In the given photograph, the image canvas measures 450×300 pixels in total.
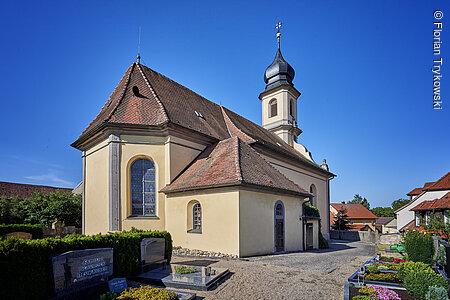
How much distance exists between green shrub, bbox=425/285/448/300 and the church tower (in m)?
27.6

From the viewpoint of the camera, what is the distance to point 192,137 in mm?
18516

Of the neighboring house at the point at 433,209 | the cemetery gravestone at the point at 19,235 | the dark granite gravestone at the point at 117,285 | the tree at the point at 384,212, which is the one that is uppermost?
the cemetery gravestone at the point at 19,235

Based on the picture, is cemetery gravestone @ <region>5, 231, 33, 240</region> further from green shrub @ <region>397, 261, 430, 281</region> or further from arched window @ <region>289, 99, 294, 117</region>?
arched window @ <region>289, 99, 294, 117</region>

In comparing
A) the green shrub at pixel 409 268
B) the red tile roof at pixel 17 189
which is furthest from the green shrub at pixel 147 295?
the red tile roof at pixel 17 189

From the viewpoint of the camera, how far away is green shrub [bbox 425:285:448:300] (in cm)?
664

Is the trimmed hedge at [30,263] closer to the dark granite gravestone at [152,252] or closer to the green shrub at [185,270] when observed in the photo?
the dark granite gravestone at [152,252]

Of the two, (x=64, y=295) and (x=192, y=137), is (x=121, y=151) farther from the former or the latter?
(x=64, y=295)

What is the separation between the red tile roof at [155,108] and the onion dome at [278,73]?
13.3m

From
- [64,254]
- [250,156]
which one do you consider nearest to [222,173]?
[250,156]

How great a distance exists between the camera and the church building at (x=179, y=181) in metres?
14.3

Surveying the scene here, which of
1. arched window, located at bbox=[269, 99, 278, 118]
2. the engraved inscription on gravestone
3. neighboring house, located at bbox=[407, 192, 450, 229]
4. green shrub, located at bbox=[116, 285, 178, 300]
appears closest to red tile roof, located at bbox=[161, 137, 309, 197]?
the engraved inscription on gravestone

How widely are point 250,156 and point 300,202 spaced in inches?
190

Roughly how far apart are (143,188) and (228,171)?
5.46 metres

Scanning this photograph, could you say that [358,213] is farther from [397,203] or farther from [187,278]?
[187,278]
